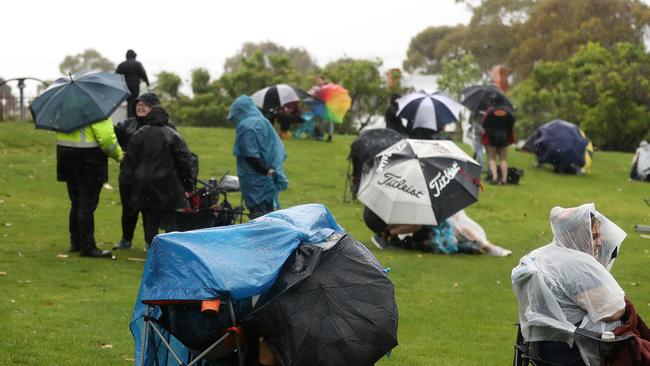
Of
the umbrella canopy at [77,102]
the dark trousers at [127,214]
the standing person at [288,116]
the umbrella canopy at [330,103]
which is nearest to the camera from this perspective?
the umbrella canopy at [77,102]

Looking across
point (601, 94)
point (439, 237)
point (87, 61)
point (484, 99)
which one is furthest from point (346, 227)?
point (87, 61)

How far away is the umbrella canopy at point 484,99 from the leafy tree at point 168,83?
19728mm

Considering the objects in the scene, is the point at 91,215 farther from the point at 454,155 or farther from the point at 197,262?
the point at 197,262

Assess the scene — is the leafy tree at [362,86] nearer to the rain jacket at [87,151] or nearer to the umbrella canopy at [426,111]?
the umbrella canopy at [426,111]

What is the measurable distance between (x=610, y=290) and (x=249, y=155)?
609 centimetres

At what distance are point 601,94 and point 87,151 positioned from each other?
25.3 meters

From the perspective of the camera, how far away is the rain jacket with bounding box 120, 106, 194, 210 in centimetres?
1043

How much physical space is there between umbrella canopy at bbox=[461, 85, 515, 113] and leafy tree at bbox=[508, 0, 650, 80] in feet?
118

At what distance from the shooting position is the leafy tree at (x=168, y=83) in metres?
39.2

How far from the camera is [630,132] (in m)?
33.7

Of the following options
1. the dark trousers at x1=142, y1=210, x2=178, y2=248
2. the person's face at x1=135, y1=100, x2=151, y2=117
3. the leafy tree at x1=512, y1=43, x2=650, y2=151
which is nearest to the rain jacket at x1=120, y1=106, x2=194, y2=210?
the dark trousers at x1=142, y1=210, x2=178, y2=248

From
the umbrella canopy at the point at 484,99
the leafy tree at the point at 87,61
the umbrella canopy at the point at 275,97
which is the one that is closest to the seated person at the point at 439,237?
the umbrella canopy at the point at 484,99

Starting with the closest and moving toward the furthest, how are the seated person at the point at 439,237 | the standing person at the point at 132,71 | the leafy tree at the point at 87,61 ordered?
1. the seated person at the point at 439,237
2. the standing person at the point at 132,71
3. the leafy tree at the point at 87,61

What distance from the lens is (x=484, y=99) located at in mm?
21031
